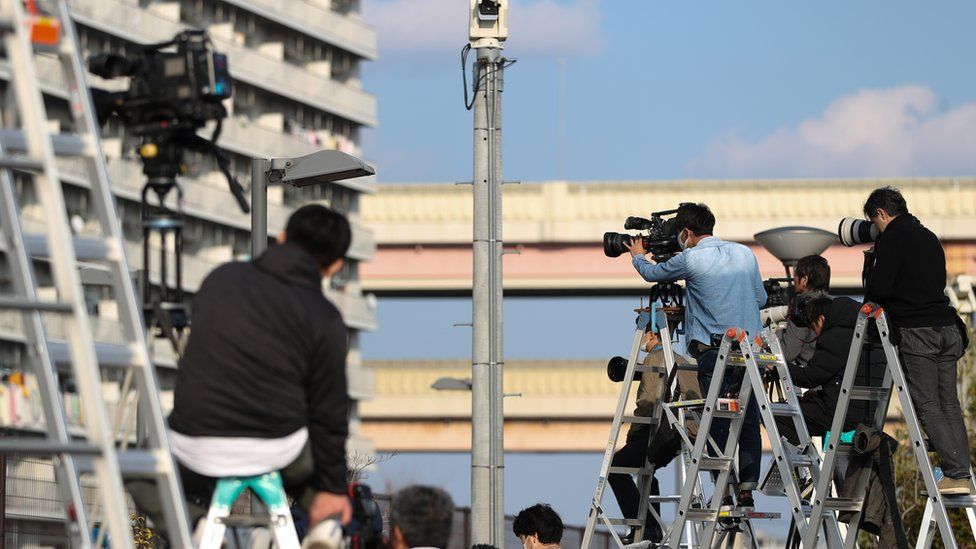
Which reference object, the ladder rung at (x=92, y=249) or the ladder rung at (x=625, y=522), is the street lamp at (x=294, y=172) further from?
the ladder rung at (x=92, y=249)

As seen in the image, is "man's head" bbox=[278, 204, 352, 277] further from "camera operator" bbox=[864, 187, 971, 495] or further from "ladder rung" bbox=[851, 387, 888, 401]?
"ladder rung" bbox=[851, 387, 888, 401]

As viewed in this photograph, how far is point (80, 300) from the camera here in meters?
6.11

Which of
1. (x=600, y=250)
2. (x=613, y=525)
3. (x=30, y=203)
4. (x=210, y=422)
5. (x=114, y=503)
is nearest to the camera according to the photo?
(x=114, y=503)

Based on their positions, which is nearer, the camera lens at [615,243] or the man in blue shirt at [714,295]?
the man in blue shirt at [714,295]

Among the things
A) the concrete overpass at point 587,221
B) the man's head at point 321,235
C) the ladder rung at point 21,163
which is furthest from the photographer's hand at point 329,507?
the concrete overpass at point 587,221

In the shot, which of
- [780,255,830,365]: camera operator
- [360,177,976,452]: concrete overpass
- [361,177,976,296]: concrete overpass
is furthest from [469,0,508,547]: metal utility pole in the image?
[360,177,976,452]: concrete overpass

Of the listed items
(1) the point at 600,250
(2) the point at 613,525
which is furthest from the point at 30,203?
(2) the point at 613,525

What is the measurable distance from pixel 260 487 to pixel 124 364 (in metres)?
0.84

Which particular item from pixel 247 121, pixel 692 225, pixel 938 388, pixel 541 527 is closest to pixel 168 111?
pixel 541 527

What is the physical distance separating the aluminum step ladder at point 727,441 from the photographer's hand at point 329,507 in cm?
461

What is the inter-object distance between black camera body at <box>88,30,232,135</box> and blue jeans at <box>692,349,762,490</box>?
5381 millimetres

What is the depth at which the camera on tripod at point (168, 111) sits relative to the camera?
677 cm

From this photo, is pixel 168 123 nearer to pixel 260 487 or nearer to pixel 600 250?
pixel 260 487

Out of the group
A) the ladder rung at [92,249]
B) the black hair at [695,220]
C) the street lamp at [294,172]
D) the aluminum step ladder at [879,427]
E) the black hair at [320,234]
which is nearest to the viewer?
the ladder rung at [92,249]
